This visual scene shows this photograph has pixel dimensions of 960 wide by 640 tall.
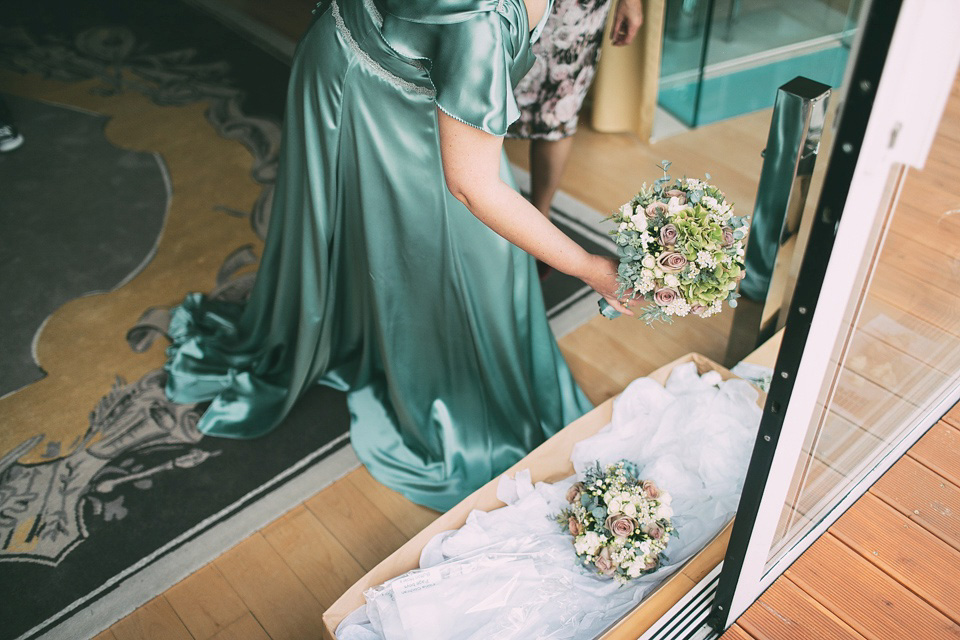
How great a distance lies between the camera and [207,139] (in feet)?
11.2

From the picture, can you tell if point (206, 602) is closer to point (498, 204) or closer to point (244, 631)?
point (244, 631)

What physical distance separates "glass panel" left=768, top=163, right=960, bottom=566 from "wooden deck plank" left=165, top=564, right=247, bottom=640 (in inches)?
46.3

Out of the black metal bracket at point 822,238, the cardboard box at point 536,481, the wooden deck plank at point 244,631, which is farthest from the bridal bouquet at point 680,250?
the wooden deck plank at point 244,631

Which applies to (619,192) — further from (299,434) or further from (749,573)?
(749,573)

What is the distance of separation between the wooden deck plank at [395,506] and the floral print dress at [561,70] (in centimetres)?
113

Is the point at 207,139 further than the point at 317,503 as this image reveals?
Yes

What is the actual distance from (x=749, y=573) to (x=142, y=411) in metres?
1.71

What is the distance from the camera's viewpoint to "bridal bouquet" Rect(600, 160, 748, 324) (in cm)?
Answer: 142

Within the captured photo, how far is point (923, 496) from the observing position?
1670mm

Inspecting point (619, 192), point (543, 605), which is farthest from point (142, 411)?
point (619, 192)

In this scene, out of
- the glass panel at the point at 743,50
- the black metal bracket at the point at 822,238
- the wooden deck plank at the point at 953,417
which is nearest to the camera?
the black metal bracket at the point at 822,238

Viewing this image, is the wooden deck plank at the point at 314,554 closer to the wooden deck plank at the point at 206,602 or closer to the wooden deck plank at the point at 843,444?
the wooden deck plank at the point at 206,602

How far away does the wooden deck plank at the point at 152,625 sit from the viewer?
5.70 ft

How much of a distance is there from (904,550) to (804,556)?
0.69ft
